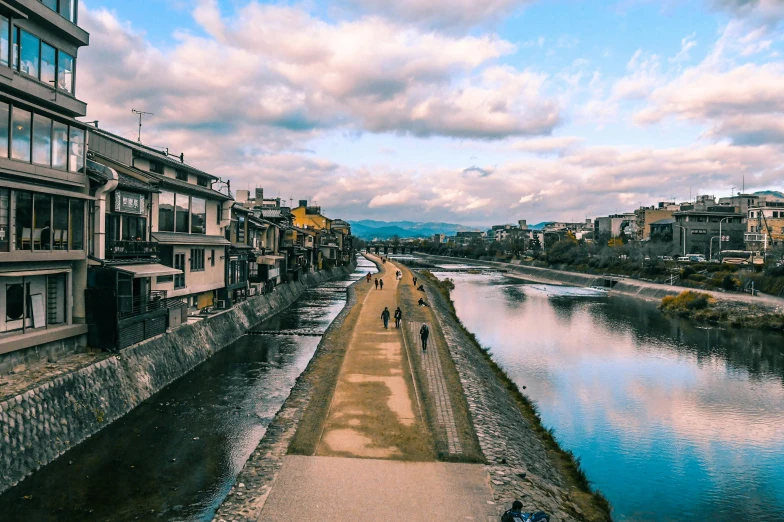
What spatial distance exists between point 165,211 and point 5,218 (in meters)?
12.4

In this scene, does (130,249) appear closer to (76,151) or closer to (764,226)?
(76,151)

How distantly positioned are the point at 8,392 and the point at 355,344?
1547 cm

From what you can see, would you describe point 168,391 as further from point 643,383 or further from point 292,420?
point 643,383

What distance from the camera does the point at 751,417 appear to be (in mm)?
22016

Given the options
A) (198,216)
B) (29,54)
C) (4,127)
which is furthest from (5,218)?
(198,216)

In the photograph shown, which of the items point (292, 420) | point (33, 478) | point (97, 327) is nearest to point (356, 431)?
point (292, 420)

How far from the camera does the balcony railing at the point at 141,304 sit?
65.9 feet

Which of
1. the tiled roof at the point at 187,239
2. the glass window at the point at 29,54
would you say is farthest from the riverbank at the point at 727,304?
the glass window at the point at 29,54

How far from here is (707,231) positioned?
323ft

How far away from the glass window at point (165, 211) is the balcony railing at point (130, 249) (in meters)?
3.15

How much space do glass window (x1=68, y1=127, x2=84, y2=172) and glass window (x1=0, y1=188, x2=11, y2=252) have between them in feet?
10.7

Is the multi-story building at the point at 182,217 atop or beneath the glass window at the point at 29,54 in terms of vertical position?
beneath

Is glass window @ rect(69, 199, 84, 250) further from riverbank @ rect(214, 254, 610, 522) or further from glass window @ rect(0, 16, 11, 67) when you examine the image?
riverbank @ rect(214, 254, 610, 522)

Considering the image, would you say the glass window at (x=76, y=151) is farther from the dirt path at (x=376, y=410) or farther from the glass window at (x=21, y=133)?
the dirt path at (x=376, y=410)
